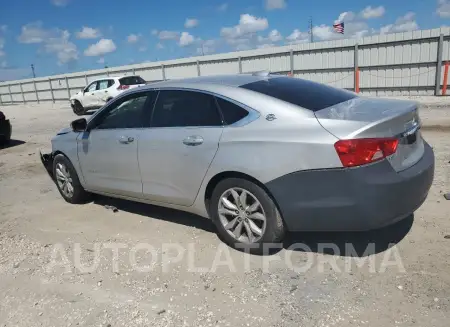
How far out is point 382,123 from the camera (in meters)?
2.93

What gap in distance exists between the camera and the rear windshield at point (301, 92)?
3.37m

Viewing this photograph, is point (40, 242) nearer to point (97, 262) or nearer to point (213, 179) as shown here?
point (97, 262)

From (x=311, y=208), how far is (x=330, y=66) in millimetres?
16626

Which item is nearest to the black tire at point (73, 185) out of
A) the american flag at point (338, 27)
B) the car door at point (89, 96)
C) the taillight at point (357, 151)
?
the taillight at point (357, 151)

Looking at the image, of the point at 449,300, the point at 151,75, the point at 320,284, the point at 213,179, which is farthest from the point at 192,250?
the point at 151,75

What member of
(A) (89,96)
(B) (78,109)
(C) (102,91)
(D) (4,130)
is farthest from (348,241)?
(B) (78,109)

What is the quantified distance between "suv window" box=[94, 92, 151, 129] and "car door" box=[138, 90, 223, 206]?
214mm

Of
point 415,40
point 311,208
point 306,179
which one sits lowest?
point 311,208

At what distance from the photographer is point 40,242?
4.17m

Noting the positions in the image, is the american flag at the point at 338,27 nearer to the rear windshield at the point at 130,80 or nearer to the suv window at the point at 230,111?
the rear windshield at the point at 130,80

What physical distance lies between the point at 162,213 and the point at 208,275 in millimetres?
1595

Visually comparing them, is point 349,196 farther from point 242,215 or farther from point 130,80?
point 130,80

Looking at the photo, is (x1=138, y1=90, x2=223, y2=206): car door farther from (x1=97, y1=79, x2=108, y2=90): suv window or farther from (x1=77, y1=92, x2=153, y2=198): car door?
(x1=97, y1=79, x2=108, y2=90): suv window

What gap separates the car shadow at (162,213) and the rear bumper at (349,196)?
1.26 meters
